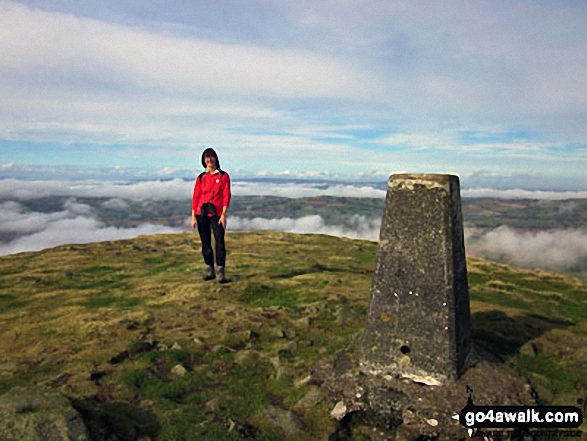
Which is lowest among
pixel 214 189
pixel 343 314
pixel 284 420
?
pixel 284 420

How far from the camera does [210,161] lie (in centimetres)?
1691

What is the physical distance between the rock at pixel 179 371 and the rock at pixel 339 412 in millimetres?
4388

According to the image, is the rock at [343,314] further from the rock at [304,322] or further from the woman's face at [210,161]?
the woman's face at [210,161]

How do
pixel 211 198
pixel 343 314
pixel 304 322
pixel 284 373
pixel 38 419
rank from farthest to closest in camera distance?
pixel 211 198 < pixel 343 314 < pixel 304 322 < pixel 284 373 < pixel 38 419

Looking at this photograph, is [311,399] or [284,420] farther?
[311,399]

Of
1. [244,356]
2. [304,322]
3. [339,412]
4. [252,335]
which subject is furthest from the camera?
[304,322]

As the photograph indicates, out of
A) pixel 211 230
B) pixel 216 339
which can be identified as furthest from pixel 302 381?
pixel 211 230

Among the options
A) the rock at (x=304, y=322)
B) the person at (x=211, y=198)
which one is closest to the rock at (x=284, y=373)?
the rock at (x=304, y=322)

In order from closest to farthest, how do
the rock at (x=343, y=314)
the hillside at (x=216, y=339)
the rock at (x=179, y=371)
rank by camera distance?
the hillside at (x=216, y=339) → the rock at (x=179, y=371) → the rock at (x=343, y=314)

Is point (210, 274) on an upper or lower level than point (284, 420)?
upper

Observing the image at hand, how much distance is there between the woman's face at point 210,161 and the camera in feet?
55.3

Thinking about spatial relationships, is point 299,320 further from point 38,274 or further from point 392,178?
point 38,274

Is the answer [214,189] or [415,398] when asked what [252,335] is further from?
[214,189]

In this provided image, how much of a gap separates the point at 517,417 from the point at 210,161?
14.0 metres
